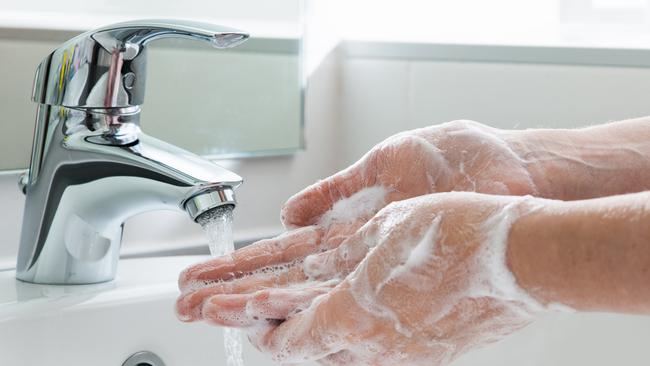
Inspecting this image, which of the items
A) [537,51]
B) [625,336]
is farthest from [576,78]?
[625,336]

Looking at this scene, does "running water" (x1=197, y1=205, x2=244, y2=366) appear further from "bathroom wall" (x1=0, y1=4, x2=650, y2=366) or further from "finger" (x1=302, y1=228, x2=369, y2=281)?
"bathroom wall" (x1=0, y1=4, x2=650, y2=366)

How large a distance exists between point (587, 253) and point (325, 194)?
A: 0.29 meters

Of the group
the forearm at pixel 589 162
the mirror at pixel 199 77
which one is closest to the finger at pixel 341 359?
the forearm at pixel 589 162

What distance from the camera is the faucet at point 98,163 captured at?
2.55ft

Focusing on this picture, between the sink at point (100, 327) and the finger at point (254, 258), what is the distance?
167 mm

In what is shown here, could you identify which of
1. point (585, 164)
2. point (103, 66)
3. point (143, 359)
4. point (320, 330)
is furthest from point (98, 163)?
point (585, 164)

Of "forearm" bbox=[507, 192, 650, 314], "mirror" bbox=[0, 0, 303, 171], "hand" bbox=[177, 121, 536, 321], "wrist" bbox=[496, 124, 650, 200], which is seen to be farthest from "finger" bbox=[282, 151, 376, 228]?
"mirror" bbox=[0, 0, 303, 171]

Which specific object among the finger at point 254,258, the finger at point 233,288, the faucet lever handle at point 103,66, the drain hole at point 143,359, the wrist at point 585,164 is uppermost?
the faucet lever handle at point 103,66

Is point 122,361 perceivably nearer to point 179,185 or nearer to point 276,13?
point 179,185

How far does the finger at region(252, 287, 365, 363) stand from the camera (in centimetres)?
62

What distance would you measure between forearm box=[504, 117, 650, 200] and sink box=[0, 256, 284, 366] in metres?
0.33

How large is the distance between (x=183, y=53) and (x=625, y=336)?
0.56m

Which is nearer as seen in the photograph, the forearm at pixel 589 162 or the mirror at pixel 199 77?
the forearm at pixel 589 162

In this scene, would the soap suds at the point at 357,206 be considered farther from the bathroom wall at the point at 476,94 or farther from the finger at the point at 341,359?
the bathroom wall at the point at 476,94
